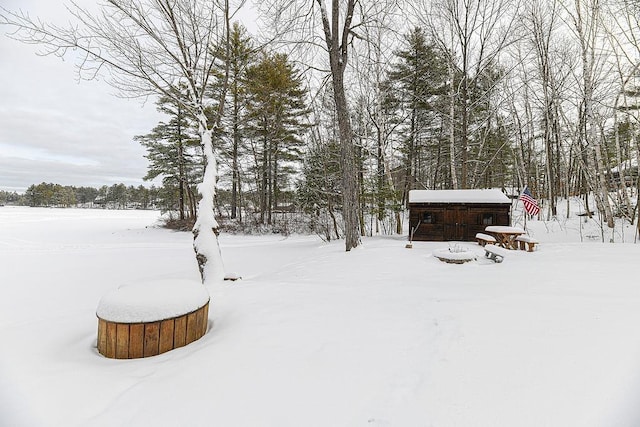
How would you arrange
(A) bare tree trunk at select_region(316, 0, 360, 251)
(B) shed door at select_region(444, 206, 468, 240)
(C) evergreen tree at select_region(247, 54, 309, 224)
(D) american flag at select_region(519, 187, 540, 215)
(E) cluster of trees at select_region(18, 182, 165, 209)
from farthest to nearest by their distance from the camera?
(E) cluster of trees at select_region(18, 182, 165, 209), (C) evergreen tree at select_region(247, 54, 309, 224), (B) shed door at select_region(444, 206, 468, 240), (D) american flag at select_region(519, 187, 540, 215), (A) bare tree trunk at select_region(316, 0, 360, 251)

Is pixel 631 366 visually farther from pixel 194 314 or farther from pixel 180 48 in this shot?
pixel 180 48

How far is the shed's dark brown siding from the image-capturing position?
9.75m

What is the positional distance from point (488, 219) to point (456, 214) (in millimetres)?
1080

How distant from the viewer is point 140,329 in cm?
244

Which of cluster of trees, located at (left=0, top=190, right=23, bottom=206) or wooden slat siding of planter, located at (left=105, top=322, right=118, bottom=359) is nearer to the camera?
wooden slat siding of planter, located at (left=105, top=322, right=118, bottom=359)

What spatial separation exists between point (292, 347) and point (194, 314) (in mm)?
1065

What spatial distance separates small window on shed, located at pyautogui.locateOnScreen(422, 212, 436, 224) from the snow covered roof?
0.52 meters

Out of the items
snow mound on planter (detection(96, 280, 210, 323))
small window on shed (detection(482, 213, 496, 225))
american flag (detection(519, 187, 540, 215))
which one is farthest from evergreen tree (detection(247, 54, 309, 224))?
snow mound on planter (detection(96, 280, 210, 323))

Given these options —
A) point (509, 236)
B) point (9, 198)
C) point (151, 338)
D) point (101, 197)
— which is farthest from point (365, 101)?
point (9, 198)

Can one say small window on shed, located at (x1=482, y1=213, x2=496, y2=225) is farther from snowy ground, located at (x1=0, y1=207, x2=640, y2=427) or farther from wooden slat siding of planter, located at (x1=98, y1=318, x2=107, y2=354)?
wooden slat siding of planter, located at (x1=98, y1=318, x2=107, y2=354)

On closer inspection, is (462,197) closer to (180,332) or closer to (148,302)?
(180,332)

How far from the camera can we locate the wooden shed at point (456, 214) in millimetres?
9734

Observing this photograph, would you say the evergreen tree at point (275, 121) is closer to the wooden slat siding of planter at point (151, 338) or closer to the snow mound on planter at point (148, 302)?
the snow mound on planter at point (148, 302)

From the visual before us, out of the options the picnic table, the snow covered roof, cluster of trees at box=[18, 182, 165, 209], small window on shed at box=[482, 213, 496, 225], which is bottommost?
the picnic table
